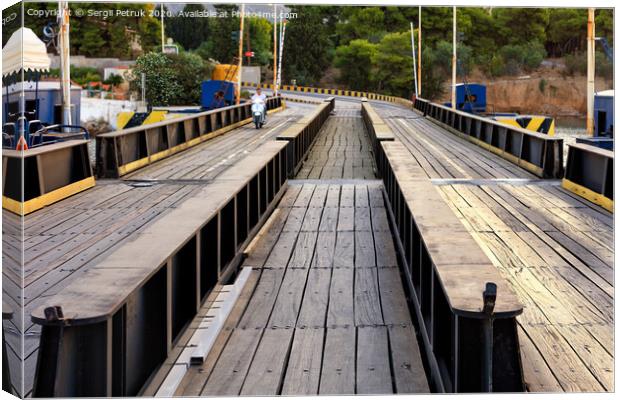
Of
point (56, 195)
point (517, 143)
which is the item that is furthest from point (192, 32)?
point (56, 195)

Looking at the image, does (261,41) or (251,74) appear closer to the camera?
(251,74)

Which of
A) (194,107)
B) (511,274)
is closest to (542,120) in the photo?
(194,107)

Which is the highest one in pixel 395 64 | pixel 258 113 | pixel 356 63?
pixel 356 63

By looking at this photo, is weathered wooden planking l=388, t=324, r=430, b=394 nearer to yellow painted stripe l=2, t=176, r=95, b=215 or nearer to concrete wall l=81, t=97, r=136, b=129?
yellow painted stripe l=2, t=176, r=95, b=215

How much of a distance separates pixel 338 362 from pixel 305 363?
180 millimetres

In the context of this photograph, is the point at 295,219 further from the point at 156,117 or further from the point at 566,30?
the point at 156,117

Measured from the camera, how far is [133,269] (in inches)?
166

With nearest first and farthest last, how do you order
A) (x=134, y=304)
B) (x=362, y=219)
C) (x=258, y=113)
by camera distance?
(x=134, y=304), (x=362, y=219), (x=258, y=113)

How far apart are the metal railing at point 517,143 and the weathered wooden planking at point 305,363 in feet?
25.4

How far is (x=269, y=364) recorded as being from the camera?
5.11m

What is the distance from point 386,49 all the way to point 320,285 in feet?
189

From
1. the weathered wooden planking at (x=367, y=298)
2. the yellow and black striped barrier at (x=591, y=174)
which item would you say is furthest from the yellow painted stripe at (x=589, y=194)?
the weathered wooden planking at (x=367, y=298)

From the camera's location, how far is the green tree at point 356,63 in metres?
69.2

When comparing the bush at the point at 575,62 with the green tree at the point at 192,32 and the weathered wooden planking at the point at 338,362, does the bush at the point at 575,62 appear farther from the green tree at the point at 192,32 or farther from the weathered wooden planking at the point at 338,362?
the green tree at the point at 192,32
